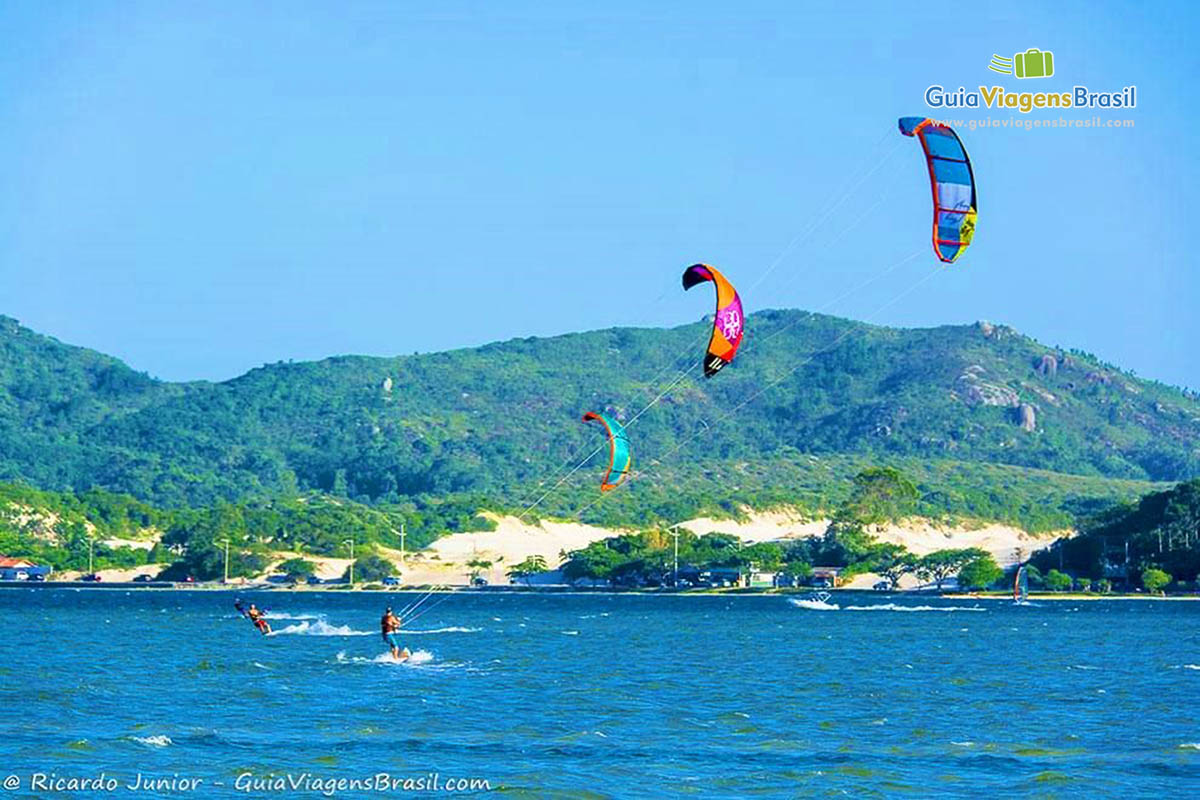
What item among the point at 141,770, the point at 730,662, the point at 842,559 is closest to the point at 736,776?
the point at 141,770

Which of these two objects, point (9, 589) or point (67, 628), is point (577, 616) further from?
point (9, 589)

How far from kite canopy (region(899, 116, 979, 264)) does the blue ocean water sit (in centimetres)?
1060

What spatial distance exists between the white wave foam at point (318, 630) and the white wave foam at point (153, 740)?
42463 millimetres

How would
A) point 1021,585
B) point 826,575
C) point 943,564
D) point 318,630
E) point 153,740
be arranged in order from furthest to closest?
point 826,575
point 943,564
point 1021,585
point 318,630
point 153,740

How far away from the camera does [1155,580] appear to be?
154125 millimetres

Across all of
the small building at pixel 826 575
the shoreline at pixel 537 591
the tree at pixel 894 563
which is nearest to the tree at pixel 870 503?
the small building at pixel 826 575

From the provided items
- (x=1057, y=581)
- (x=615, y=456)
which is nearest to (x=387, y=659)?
(x=615, y=456)

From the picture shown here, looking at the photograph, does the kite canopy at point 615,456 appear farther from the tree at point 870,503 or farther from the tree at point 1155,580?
the tree at point 870,503

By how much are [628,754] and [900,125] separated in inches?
551

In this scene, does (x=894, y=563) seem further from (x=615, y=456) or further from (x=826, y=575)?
(x=615, y=456)

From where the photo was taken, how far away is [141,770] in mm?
35625

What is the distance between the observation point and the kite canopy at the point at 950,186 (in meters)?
37.5

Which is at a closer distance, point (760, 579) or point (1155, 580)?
point (1155, 580)

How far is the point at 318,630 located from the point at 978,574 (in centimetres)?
8823
